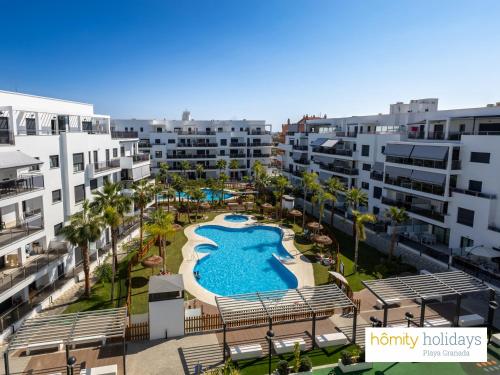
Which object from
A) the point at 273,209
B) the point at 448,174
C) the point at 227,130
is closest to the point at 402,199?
the point at 448,174

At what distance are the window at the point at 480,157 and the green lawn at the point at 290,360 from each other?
839 inches

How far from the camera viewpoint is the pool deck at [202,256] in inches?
1123

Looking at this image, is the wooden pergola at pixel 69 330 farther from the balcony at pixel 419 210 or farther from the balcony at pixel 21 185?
the balcony at pixel 419 210

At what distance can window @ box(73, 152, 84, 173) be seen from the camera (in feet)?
105

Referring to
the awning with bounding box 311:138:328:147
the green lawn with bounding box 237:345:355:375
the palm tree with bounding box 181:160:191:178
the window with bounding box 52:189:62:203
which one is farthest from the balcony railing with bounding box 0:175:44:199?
the palm tree with bounding box 181:160:191:178

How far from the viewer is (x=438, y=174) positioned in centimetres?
3394

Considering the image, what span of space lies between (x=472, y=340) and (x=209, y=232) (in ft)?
106

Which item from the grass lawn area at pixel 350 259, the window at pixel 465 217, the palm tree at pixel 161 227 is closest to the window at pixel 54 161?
the palm tree at pixel 161 227

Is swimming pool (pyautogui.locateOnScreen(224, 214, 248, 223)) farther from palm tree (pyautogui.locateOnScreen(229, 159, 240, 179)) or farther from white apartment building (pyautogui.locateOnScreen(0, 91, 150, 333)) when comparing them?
palm tree (pyautogui.locateOnScreen(229, 159, 240, 179))

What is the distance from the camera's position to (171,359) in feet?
63.3

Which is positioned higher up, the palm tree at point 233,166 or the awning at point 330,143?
the awning at point 330,143

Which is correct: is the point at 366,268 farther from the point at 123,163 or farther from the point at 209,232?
the point at 123,163

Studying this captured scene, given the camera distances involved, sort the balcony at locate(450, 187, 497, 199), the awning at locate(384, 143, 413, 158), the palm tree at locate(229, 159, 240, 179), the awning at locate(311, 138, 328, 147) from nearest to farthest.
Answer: the balcony at locate(450, 187, 497, 199) < the awning at locate(384, 143, 413, 158) < the awning at locate(311, 138, 328, 147) < the palm tree at locate(229, 159, 240, 179)

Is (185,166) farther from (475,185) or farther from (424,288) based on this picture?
(424,288)
